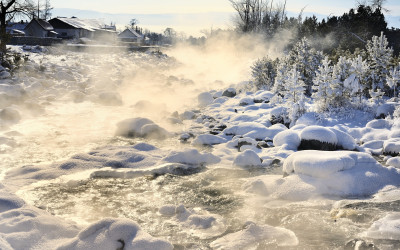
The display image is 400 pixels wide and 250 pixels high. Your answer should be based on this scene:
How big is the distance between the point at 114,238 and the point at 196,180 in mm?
2524

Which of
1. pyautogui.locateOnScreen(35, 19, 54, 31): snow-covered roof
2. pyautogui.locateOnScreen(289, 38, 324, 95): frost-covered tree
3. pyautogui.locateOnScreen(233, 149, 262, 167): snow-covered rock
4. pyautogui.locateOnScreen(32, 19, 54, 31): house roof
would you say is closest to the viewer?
pyautogui.locateOnScreen(233, 149, 262, 167): snow-covered rock

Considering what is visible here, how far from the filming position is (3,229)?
407cm

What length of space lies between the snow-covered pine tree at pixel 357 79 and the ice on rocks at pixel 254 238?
658 centimetres

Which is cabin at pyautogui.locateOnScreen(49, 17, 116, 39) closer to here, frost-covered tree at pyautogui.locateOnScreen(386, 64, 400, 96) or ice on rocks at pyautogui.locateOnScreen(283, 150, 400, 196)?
frost-covered tree at pyautogui.locateOnScreen(386, 64, 400, 96)

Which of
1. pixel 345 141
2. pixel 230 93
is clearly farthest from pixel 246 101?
Result: pixel 345 141

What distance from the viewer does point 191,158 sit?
7266mm

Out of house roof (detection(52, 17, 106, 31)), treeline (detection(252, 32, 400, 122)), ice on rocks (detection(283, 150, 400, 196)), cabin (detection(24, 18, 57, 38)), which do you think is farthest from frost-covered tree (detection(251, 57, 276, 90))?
house roof (detection(52, 17, 106, 31))

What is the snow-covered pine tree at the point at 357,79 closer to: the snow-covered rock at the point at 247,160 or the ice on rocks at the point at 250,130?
the ice on rocks at the point at 250,130

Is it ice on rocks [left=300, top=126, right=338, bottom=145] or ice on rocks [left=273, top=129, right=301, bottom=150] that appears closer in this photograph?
ice on rocks [left=300, top=126, right=338, bottom=145]

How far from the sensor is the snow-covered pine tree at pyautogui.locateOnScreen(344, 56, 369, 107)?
995 centimetres

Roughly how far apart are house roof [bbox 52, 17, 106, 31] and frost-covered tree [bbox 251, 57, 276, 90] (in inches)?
1502

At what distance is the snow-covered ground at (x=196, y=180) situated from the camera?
435cm

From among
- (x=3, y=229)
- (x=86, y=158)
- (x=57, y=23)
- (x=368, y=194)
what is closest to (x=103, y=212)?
(x=3, y=229)

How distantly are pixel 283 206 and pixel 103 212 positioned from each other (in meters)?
2.56
